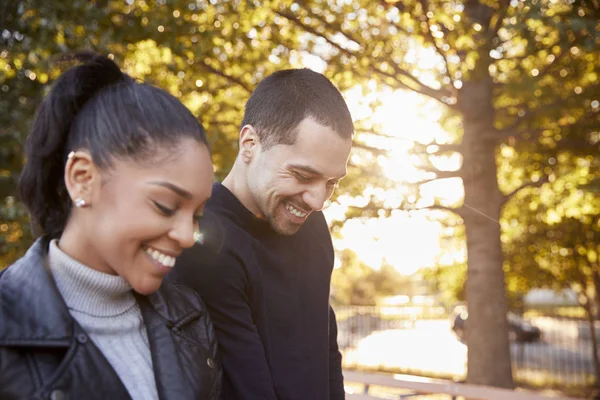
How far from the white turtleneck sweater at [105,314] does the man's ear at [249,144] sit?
69 centimetres

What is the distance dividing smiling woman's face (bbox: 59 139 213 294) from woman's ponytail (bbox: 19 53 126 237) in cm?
12

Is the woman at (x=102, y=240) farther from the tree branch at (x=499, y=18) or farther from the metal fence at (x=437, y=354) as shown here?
the metal fence at (x=437, y=354)

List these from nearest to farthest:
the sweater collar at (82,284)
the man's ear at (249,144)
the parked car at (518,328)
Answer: the sweater collar at (82,284)
the man's ear at (249,144)
the parked car at (518,328)

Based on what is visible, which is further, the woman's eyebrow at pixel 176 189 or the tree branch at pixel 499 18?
the tree branch at pixel 499 18

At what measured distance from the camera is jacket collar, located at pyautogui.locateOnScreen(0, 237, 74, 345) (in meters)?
1.47

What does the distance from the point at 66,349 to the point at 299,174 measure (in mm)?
887

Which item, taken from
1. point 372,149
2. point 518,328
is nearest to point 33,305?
point 372,149

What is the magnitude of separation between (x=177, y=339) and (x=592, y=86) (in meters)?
6.53

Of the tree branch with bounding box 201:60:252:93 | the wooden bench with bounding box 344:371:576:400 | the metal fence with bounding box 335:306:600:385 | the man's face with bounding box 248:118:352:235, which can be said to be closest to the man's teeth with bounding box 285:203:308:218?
the man's face with bounding box 248:118:352:235

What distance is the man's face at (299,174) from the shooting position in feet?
6.72

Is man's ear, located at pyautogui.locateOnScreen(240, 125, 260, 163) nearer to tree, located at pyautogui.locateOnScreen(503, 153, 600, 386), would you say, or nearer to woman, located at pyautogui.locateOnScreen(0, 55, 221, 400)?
woman, located at pyautogui.locateOnScreen(0, 55, 221, 400)

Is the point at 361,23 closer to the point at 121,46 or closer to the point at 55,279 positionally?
the point at 121,46

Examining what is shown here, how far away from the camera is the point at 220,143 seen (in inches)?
283

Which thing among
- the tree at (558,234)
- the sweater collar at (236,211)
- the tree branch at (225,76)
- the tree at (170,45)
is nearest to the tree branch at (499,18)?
the tree at (558,234)
